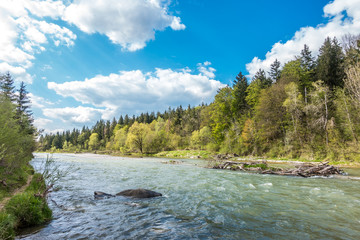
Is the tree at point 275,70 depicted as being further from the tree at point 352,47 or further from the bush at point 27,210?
the bush at point 27,210

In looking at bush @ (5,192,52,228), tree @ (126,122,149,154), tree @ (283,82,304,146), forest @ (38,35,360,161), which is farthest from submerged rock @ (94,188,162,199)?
tree @ (126,122,149,154)

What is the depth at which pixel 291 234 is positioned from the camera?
5.65 meters

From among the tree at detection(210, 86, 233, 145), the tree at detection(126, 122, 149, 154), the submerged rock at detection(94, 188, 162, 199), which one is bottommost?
the submerged rock at detection(94, 188, 162, 199)

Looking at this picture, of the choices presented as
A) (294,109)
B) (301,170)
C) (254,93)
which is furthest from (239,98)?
(301,170)

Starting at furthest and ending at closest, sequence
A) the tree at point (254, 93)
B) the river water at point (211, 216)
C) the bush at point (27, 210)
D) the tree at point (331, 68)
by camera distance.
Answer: the tree at point (254, 93), the tree at point (331, 68), the bush at point (27, 210), the river water at point (211, 216)

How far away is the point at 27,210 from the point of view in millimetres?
6336

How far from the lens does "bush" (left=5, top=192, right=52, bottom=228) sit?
6133 millimetres

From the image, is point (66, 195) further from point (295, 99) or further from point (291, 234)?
point (295, 99)

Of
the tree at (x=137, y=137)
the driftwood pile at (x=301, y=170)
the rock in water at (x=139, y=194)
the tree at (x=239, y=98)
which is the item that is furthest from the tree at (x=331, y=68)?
the tree at (x=137, y=137)

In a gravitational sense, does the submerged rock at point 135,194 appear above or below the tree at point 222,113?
below

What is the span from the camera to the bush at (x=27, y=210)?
613 cm

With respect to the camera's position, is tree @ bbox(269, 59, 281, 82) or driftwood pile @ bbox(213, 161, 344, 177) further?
tree @ bbox(269, 59, 281, 82)

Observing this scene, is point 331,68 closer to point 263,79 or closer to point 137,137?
point 263,79

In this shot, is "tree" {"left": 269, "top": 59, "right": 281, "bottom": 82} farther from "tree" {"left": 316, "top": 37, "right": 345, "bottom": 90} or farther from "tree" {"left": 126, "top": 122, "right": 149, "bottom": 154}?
"tree" {"left": 126, "top": 122, "right": 149, "bottom": 154}
